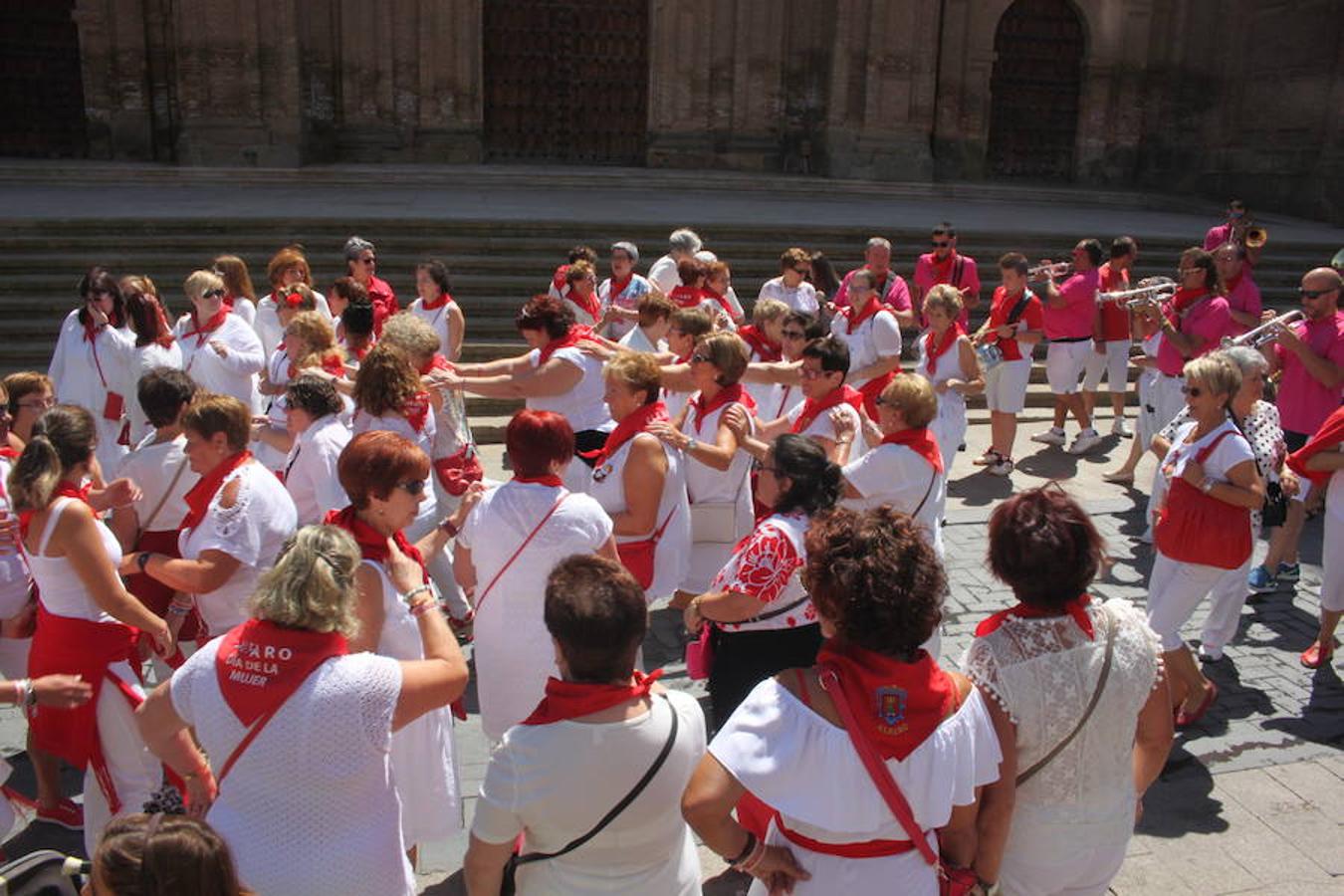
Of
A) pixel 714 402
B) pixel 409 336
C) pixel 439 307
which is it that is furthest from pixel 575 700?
pixel 439 307

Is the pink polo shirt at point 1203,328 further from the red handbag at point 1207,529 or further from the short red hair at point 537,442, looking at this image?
the short red hair at point 537,442

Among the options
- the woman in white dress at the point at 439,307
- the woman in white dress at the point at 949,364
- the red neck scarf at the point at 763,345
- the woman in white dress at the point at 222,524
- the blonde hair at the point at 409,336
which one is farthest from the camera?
the woman in white dress at the point at 439,307

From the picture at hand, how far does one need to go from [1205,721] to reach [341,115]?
18.6m

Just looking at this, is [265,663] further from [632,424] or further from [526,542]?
[632,424]

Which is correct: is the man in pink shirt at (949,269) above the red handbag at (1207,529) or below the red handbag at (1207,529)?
above

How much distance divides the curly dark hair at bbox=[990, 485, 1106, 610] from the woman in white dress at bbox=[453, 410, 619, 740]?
161cm

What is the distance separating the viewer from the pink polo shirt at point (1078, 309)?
10.6 meters

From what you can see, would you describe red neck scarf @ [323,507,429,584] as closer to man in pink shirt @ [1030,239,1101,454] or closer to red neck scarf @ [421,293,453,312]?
red neck scarf @ [421,293,453,312]

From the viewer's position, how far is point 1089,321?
34.8 ft

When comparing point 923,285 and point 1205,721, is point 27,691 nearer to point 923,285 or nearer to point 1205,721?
point 1205,721

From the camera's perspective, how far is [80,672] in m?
4.04

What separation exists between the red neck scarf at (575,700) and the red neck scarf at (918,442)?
2671mm

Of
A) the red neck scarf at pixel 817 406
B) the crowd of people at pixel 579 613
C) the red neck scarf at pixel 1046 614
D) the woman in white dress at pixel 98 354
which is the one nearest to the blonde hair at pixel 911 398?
the crowd of people at pixel 579 613

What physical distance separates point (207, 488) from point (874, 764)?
283 cm
